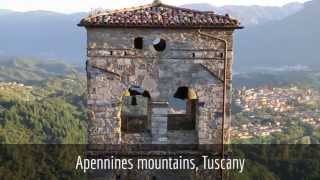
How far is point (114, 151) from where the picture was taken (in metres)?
14.5

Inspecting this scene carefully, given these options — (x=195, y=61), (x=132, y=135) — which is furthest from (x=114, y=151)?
(x=195, y=61)

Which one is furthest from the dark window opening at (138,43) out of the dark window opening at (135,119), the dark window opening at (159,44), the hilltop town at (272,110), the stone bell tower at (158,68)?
the hilltop town at (272,110)

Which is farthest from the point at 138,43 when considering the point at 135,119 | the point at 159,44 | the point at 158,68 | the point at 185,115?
the point at 185,115

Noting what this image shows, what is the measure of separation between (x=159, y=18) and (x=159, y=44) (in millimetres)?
560

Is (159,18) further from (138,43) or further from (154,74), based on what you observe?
(154,74)

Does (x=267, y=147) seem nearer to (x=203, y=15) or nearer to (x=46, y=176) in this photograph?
(x=46, y=176)

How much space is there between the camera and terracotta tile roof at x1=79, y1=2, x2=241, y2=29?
561 inches

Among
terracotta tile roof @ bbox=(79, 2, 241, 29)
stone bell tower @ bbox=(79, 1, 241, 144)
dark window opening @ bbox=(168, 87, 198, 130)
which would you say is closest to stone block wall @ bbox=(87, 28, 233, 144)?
stone bell tower @ bbox=(79, 1, 241, 144)

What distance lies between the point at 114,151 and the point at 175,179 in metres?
1.53

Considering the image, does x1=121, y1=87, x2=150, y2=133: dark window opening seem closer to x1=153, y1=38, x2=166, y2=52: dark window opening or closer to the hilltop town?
x1=153, y1=38, x2=166, y2=52: dark window opening

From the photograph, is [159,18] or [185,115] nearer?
[159,18]

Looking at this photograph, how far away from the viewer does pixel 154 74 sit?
1440 centimetres

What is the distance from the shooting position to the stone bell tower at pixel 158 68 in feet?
46.8

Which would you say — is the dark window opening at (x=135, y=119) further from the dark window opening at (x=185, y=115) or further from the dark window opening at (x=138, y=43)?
the dark window opening at (x=138, y=43)
